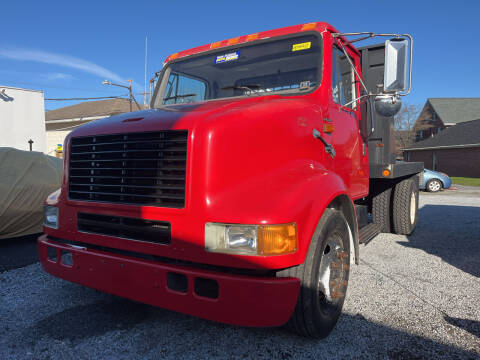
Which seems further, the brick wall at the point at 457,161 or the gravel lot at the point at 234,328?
the brick wall at the point at 457,161

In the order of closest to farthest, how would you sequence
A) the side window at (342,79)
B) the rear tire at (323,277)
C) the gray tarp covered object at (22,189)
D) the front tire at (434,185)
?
the rear tire at (323,277), the side window at (342,79), the gray tarp covered object at (22,189), the front tire at (434,185)

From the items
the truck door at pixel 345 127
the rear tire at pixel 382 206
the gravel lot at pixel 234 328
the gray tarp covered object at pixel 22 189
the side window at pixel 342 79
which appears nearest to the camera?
the gravel lot at pixel 234 328

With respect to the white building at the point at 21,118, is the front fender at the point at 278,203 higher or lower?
lower

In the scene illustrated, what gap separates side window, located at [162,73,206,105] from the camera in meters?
4.04

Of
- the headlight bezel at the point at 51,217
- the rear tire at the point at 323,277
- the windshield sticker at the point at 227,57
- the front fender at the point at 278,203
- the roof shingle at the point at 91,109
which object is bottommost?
the rear tire at the point at 323,277

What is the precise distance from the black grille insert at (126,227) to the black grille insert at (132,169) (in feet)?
0.43

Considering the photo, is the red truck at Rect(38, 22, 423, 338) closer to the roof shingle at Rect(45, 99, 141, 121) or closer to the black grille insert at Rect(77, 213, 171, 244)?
the black grille insert at Rect(77, 213, 171, 244)

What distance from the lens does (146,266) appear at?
2.45 m

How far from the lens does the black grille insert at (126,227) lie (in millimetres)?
2484

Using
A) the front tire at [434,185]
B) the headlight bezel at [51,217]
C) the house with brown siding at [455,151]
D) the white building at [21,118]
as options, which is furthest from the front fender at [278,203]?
the house with brown siding at [455,151]

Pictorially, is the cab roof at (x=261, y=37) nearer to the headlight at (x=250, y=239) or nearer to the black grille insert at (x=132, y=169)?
the black grille insert at (x=132, y=169)

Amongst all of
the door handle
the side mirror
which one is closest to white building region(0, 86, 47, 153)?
the door handle

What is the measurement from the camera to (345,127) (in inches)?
149

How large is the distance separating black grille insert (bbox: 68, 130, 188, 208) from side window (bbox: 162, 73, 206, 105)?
141 centimetres
